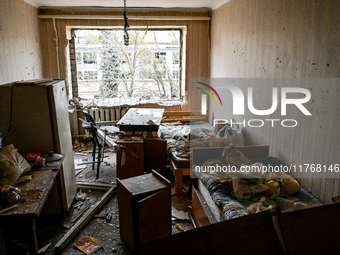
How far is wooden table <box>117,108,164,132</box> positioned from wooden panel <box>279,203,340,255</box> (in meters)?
2.78

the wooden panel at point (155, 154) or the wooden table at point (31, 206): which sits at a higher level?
the wooden table at point (31, 206)

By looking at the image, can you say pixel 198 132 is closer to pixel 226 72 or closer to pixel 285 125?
pixel 226 72

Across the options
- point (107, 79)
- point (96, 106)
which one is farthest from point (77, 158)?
point (107, 79)

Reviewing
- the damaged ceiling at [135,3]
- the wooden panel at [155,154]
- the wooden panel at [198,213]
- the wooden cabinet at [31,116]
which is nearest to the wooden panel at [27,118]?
the wooden cabinet at [31,116]

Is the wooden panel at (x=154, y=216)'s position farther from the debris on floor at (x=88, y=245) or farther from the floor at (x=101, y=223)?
the debris on floor at (x=88, y=245)

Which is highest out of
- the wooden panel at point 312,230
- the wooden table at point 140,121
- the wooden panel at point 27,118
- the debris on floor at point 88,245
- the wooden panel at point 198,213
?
the wooden panel at point 27,118

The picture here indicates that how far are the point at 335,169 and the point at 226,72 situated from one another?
9.54ft

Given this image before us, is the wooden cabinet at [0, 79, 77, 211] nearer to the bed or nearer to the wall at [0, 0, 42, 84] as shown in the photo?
Answer: the wall at [0, 0, 42, 84]

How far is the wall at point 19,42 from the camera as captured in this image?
12.2ft

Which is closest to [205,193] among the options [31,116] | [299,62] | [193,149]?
[193,149]

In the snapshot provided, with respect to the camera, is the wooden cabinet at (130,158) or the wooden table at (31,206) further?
the wooden cabinet at (130,158)

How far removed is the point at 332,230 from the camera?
1.49 m

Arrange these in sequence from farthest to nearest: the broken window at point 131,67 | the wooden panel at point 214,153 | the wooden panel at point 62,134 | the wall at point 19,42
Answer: the broken window at point 131,67
the wall at point 19,42
the wooden panel at point 214,153
the wooden panel at point 62,134

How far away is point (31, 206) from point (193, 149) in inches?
78.0
